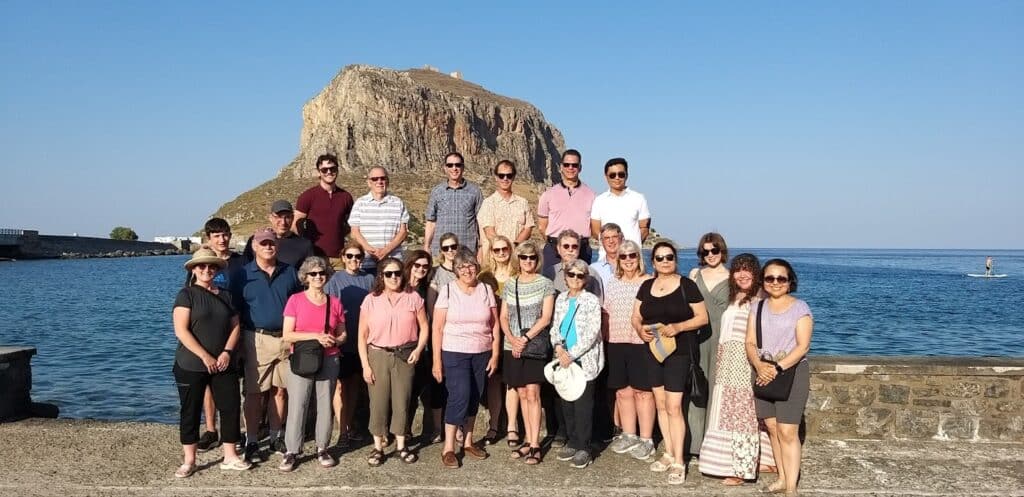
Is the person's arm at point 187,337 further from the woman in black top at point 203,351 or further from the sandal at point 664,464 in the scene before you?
the sandal at point 664,464

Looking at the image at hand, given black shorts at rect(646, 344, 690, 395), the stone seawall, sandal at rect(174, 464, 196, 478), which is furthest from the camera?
the stone seawall

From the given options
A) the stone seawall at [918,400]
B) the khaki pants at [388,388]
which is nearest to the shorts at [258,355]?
the khaki pants at [388,388]

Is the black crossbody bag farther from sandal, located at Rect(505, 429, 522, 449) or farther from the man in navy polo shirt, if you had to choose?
sandal, located at Rect(505, 429, 522, 449)

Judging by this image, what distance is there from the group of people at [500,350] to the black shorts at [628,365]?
12mm

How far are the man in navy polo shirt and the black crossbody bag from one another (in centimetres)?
40

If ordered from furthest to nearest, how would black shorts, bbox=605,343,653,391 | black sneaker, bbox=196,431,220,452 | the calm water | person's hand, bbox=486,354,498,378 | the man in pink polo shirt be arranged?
the calm water < the man in pink polo shirt < black sneaker, bbox=196,431,220,452 < person's hand, bbox=486,354,498,378 < black shorts, bbox=605,343,653,391

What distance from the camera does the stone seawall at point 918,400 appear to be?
19.0ft

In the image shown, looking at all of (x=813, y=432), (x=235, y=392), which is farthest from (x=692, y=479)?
(x=235, y=392)

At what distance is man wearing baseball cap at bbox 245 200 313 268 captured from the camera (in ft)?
19.3

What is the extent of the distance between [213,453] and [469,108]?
587 ft

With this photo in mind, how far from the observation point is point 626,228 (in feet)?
20.6

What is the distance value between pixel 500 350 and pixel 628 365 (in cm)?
100

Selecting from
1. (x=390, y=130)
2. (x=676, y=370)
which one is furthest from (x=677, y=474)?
(x=390, y=130)

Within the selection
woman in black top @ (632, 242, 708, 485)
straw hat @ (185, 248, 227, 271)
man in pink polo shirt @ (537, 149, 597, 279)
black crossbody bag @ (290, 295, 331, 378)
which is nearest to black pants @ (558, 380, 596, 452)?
woman in black top @ (632, 242, 708, 485)
